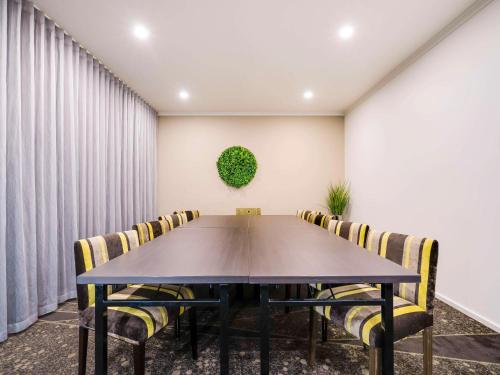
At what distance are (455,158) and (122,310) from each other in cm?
303

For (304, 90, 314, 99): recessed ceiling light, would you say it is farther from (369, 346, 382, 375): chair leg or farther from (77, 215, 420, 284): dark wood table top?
(369, 346, 382, 375): chair leg

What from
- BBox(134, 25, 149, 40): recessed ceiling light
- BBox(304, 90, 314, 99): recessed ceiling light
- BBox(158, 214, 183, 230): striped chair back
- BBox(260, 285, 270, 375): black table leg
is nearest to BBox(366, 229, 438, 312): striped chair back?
BBox(260, 285, 270, 375): black table leg

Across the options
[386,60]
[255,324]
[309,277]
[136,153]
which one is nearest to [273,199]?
[136,153]

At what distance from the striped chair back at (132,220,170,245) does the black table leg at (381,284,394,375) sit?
1.65 metres

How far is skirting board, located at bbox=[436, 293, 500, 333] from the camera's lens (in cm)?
212

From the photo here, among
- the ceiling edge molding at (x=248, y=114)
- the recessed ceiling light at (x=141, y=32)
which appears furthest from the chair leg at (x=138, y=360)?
the ceiling edge molding at (x=248, y=114)

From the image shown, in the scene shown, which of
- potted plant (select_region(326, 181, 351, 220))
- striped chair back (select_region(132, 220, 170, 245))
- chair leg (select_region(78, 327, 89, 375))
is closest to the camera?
chair leg (select_region(78, 327, 89, 375))

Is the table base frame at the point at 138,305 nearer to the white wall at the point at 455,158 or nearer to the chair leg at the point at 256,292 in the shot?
the chair leg at the point at 256,292

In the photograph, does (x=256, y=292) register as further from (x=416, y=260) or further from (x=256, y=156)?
(x=256, y=156)

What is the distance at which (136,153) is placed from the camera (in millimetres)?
4504

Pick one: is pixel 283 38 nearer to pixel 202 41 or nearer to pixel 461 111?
pixel 202 41

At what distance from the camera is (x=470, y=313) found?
235 centimetres

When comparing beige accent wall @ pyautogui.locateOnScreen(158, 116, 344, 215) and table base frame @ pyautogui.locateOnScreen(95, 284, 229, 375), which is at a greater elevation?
beige accent wall @ pyautogui.locateOnScreen(158, 116, 344, 215)

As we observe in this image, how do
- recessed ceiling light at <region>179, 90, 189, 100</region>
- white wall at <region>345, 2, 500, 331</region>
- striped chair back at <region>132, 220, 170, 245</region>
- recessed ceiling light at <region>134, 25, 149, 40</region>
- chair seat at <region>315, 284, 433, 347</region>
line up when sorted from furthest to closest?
recessed ceiling light at <region>179, 90, 189, 100</region> < recessed ceiling light at <region>134, 25, 149, 40</region> < white wall at <region>345, 2, 500, 331</region> < striped chair back at <region>132, 220, 170, 245</region> < chair seat at <region>315, 284, 433, 347</region>
